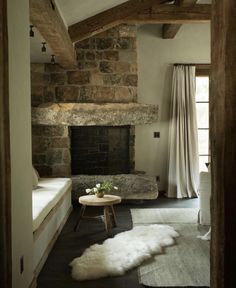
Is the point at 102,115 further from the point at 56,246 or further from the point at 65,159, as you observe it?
the point at 56,246

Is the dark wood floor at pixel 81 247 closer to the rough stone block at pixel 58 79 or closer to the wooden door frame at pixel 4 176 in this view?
the wooden door frame at pixel 4 176

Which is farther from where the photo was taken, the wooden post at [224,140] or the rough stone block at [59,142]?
the rough stone block at [59,142]

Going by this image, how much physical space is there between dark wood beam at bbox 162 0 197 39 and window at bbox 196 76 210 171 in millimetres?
997

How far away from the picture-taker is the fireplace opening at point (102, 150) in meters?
6.02

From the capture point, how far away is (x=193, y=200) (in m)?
6.14

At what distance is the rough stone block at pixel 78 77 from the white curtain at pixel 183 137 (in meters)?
1.67

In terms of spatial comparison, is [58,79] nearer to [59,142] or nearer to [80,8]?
[59,142]

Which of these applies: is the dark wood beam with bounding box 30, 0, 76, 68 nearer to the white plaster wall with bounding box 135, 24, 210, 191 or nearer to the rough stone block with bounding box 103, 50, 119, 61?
the rough stone block with bounding box 103, 50, 119, 61

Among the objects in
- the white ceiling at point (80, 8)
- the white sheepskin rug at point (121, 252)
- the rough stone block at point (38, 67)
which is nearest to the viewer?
the white sheepskin rug at point (121, 252)

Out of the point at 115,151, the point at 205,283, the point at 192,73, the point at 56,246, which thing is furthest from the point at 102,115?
the point at 205,283

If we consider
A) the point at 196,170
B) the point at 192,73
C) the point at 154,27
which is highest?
the point at 154,27

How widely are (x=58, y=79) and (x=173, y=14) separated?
2.14 m

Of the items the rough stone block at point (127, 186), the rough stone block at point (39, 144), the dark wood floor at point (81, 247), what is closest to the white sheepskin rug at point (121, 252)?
the dark wood floor at point (81, 247)

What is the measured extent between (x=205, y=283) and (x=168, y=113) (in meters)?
4.32
